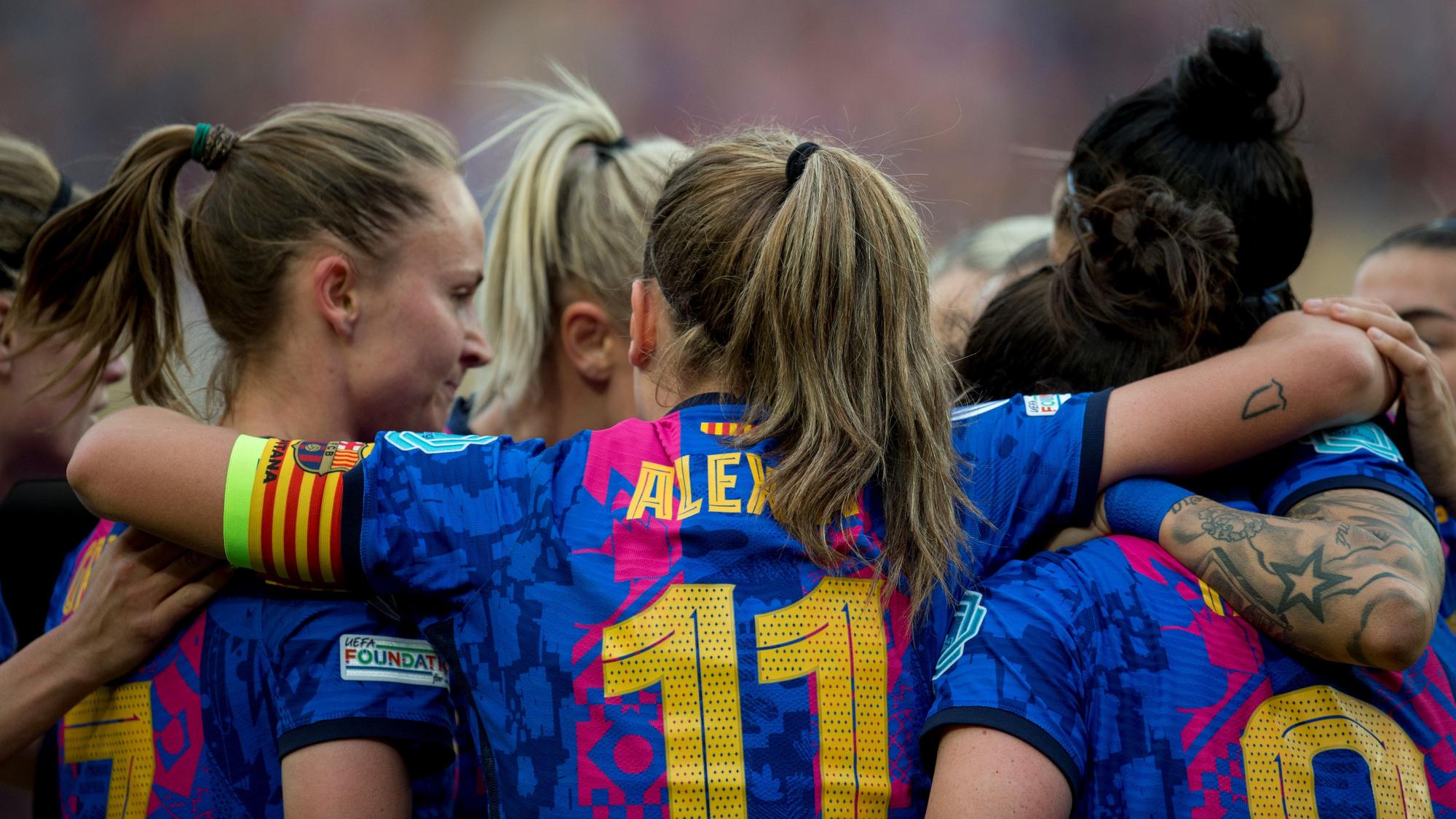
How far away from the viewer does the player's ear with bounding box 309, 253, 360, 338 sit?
5.95 ft

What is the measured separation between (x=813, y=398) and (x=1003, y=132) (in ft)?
22.4

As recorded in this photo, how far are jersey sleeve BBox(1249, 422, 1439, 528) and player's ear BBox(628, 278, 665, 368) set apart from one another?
0.91m

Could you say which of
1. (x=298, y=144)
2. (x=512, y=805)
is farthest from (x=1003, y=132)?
(x=512, y=805)

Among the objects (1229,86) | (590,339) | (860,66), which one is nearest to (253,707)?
(590,339)

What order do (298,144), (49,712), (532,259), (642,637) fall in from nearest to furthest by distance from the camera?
1. (642,637)
2. (49,712)
3. (298,144)
4. (532,259)

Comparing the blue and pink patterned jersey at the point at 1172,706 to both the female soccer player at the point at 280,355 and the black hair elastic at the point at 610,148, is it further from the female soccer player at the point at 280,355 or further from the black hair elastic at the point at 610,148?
the black hair elastic at the point at 610,148

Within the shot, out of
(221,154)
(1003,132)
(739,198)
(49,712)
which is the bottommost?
(49,712)

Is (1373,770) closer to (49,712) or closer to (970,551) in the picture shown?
(970,551)

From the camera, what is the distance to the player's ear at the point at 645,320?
1.59 meters

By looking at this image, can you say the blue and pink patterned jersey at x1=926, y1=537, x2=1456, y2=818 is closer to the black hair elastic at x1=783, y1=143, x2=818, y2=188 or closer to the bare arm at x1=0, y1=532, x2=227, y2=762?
the black hair elastic at x1=783, y1=143, x2=818, y2=188

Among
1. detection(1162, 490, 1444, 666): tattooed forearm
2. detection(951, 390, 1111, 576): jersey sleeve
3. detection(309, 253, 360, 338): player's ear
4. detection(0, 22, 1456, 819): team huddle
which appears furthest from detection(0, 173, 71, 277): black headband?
detection(1162, 490, 1444, 666): tattooed forearm

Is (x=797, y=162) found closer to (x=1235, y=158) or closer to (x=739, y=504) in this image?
(x=739, y=504)

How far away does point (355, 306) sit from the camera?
185 centimetres

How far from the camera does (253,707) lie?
5.05ft
